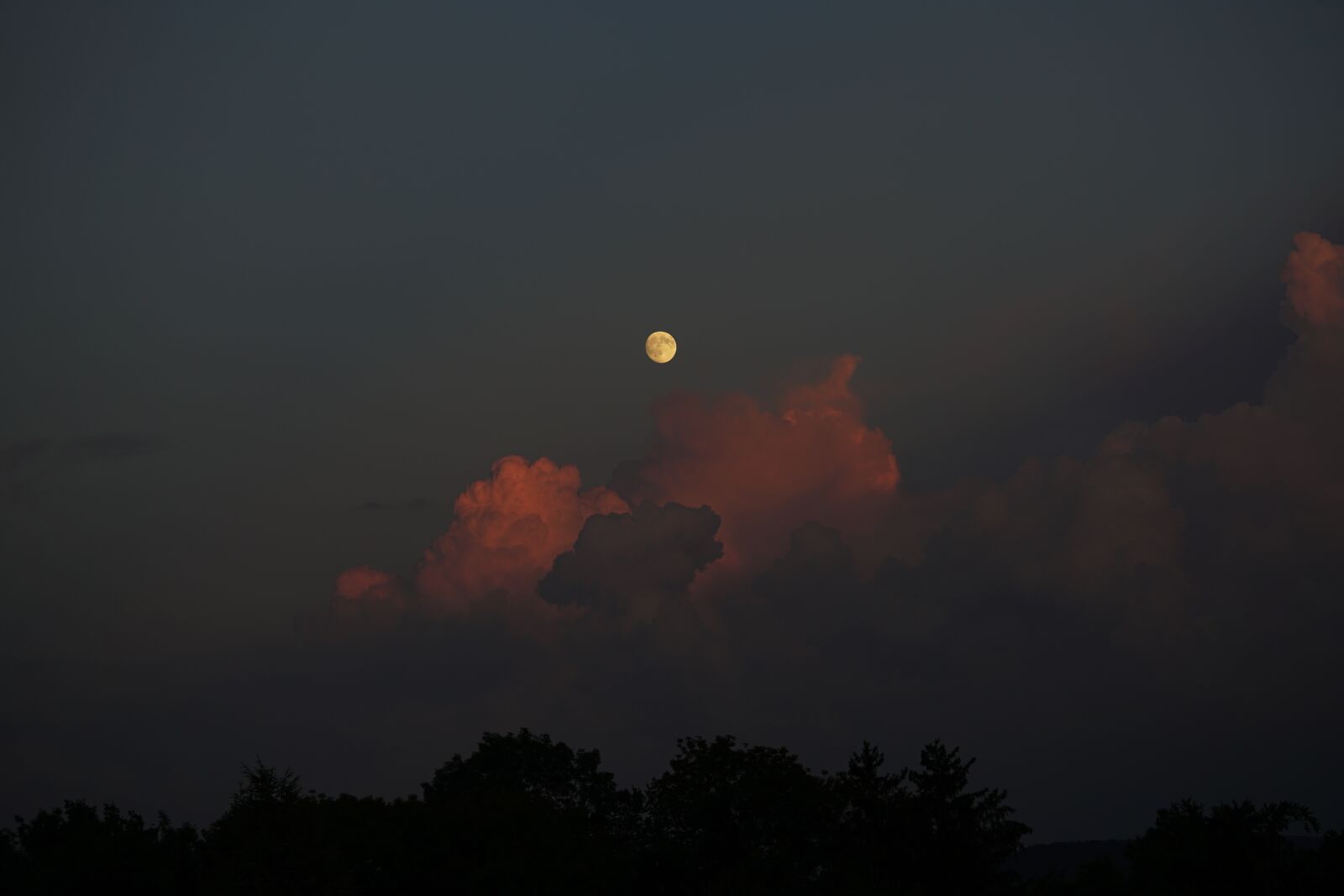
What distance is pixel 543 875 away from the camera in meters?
65.2

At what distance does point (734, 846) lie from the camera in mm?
77000

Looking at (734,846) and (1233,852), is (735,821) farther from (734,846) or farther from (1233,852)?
(1233,852)

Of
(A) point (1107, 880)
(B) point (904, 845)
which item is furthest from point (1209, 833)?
(A) point (1107, 880)

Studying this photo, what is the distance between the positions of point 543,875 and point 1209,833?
36.3 m

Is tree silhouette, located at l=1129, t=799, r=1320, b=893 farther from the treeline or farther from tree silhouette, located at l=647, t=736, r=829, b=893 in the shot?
tree silhouette, located at l=647, t=736, r=829, b=893

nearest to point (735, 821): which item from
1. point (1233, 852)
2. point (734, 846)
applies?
point (734, 846)

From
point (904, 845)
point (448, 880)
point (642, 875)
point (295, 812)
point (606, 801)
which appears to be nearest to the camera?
point (295, 812)

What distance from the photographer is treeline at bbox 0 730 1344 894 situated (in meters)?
65.9

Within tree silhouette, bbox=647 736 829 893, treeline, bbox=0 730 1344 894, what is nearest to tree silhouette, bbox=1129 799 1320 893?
treeline, bbox=0 730 1344 894

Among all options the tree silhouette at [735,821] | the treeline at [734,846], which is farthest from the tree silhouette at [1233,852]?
the tree silhouette at [735,821]

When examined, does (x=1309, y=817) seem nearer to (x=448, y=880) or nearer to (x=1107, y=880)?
(x=1107, y=880)

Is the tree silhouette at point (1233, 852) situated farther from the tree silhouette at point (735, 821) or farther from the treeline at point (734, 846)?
the tree silhouette at point (735, 821)

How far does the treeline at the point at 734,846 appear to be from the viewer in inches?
2596

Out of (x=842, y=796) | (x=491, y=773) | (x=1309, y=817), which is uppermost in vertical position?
(x=491, y=773)
